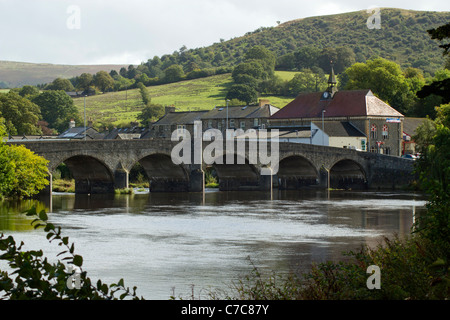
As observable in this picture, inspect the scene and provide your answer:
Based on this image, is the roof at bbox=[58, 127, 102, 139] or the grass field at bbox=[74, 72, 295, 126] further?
the grass field at bbox=[74, 72, 295, 126]

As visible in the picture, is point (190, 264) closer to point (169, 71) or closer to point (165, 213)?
point (165, 213)

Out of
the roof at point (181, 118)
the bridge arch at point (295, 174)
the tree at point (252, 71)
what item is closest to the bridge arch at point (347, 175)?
the bridge arch at point (295, 174)

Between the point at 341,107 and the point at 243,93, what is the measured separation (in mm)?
47196

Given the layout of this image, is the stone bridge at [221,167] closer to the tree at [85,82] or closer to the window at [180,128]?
the window at [180,128]

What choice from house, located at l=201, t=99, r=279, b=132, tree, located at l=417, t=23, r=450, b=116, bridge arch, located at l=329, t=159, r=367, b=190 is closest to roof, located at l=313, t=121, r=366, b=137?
bridge arch, located at l=329, t=159, r=367, b=190

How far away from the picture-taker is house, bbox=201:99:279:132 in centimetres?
9169

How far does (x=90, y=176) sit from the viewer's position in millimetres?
61938

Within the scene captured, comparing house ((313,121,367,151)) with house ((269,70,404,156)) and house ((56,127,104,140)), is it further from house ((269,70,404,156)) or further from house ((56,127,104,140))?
house ((56,127,104,140))

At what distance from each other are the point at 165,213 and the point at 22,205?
28.5 feet

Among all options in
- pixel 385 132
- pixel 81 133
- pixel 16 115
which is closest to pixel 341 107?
pixel 385 132

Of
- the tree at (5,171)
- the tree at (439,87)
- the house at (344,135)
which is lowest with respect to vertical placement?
the tree at (5,171)

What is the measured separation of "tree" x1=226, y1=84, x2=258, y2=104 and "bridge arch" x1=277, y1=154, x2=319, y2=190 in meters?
56.1

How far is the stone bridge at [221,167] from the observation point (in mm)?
59156

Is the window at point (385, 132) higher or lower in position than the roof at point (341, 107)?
lower
